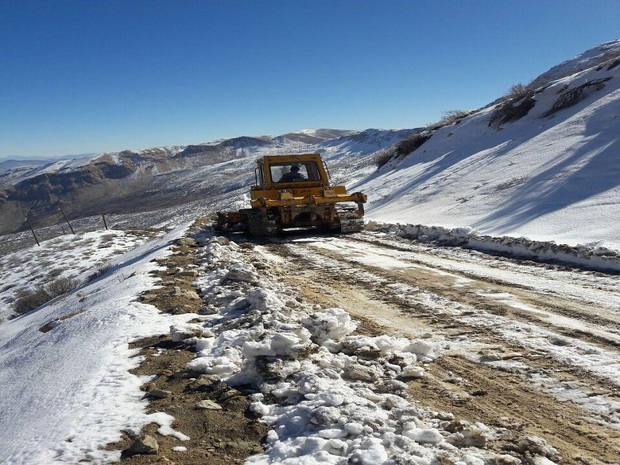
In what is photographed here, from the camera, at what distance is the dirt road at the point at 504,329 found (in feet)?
10.1

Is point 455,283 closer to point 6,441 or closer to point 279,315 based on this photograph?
point 279,315

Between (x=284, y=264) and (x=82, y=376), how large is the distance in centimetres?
514

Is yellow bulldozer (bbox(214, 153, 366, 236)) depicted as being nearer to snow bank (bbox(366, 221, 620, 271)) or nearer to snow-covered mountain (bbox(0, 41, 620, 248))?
snow bank (bbox(366, 221, 620, 271))

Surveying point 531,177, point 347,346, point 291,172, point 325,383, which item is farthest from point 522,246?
point 291,172

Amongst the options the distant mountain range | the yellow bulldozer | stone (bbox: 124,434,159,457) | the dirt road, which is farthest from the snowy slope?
the distant mountain range

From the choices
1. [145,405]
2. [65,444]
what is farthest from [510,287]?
[65,444]

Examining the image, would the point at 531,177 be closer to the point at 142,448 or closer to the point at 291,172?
the point at 291,172

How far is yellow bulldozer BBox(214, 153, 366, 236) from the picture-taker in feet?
42.5

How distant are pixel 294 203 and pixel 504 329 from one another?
8.85 metres

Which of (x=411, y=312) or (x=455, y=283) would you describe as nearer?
(x=411, y=312)

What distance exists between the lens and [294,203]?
13.0 m

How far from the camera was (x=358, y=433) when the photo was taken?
2785 mm

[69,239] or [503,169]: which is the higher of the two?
[503,169]

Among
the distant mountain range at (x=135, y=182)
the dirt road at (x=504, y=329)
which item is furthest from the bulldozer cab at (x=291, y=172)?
the distant mountain range at (x=135, y=182)
